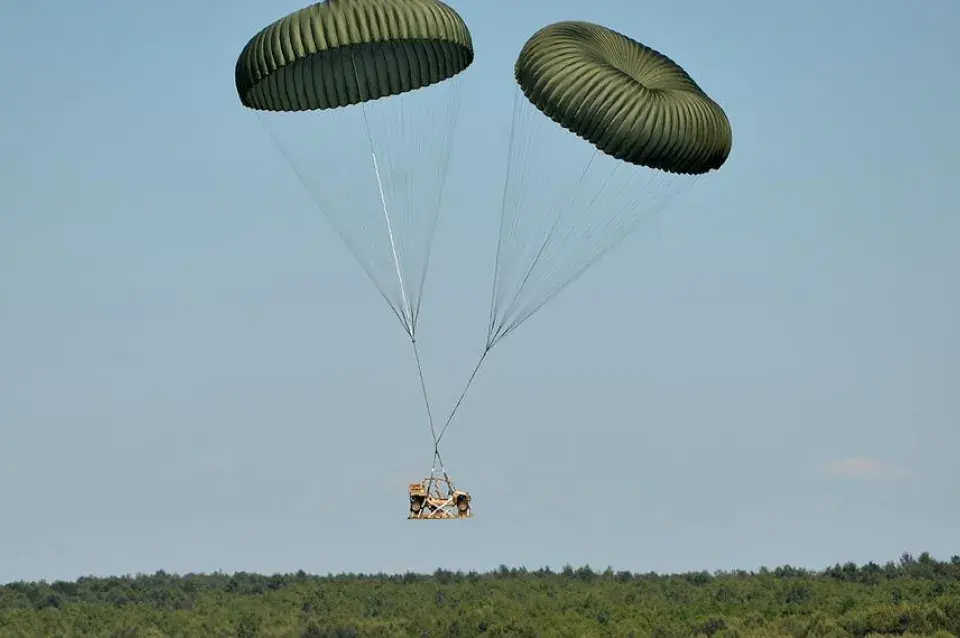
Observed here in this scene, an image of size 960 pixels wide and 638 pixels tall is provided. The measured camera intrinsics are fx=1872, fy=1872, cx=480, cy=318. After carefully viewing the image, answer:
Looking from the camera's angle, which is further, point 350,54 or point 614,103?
point 350,54

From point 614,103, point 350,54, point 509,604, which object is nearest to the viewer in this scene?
point 614,103

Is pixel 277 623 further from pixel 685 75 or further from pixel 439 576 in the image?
pixel 685 75

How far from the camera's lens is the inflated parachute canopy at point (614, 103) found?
4019 cm

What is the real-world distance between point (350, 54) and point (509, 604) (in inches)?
2094

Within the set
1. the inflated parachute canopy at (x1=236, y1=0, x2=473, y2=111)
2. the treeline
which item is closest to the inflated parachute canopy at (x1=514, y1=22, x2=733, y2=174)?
the inflated parachute canopy at (x1=236, y1=0, x2=473, y2=111)

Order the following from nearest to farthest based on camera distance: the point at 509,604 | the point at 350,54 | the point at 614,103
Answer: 1. the point at 614,103
2. the point at 350,54
3. the point at 509,604

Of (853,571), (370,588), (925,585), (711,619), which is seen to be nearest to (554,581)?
(370,588)

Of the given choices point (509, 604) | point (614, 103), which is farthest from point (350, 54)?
point (509, 604)

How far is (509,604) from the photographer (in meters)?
90.2

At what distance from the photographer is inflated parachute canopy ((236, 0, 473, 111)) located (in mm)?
39375

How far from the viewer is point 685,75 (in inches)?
1704

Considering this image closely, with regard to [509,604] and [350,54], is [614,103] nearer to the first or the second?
[350,54]

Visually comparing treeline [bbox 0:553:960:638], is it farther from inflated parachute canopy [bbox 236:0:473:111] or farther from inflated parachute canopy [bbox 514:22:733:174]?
inflated parachute canopy [bbox 236:0:473:111]

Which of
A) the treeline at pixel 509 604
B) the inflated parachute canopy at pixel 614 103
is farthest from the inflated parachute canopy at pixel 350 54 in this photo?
the treeline at pixel 509 604
